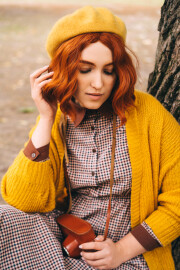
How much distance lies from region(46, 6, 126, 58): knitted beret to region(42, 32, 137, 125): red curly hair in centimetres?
3

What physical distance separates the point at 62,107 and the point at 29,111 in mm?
4012

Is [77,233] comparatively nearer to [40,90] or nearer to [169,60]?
[40,90]

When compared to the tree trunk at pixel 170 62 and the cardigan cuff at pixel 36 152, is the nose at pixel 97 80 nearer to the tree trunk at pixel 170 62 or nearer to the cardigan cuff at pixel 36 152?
the cardigan cuff at pixel 36 152

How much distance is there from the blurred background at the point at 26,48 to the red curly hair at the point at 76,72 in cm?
26

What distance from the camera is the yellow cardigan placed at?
5.82 ft

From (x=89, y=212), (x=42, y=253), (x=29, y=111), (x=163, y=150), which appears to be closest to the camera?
(x=42, y=253)

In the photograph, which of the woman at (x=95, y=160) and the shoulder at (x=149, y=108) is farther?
the shoulder at (x=149, y=108)

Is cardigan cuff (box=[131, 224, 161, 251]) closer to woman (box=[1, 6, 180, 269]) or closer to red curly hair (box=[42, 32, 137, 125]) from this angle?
woman (box=[1, 6, 180, 269])

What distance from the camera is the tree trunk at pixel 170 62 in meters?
2.02

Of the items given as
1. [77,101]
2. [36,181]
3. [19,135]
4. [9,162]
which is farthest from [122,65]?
[19,135]

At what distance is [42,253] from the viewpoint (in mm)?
1680

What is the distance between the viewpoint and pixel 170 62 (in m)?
2.09

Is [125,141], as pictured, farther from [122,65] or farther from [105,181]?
[122,65]

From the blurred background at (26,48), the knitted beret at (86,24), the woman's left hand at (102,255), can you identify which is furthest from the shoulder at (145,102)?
the woman's left hand at (102,255)
